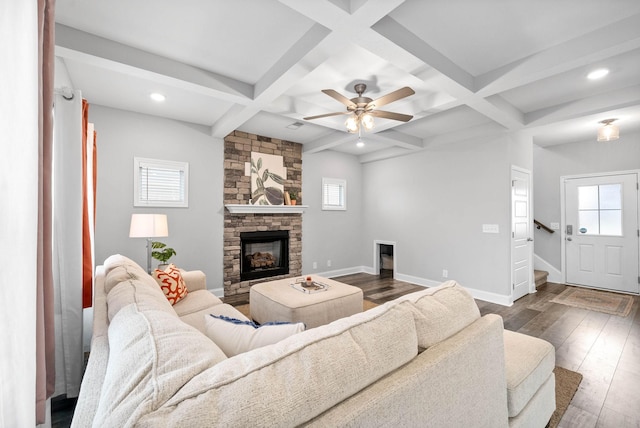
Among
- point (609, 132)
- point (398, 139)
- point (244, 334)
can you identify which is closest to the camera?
point (244, 334)

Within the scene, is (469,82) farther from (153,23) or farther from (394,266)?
(394,266)

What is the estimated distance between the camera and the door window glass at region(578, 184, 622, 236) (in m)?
4.61

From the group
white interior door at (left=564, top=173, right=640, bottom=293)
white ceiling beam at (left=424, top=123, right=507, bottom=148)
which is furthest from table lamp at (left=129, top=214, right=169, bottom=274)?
white interior door at (left=564, top=173, right=640, bottom=293)

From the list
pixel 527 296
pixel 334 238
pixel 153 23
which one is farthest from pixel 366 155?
pixel 153 23

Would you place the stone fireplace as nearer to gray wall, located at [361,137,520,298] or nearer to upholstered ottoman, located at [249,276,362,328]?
upholstered ottoman, located at [249,276,362,328]

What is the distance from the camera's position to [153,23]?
2.05 meters

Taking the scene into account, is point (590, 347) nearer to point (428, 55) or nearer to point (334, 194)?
point (428, 55)

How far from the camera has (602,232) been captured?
188 inches

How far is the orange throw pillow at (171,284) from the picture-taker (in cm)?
253

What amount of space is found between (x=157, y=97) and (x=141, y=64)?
984mm

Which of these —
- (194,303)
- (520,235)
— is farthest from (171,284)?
(520,235)

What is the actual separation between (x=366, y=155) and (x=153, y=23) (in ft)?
15.3

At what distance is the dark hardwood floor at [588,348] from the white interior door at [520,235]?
0.83 feet

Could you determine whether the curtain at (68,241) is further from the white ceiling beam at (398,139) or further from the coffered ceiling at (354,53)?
the white ceiling beam at (398,139)
